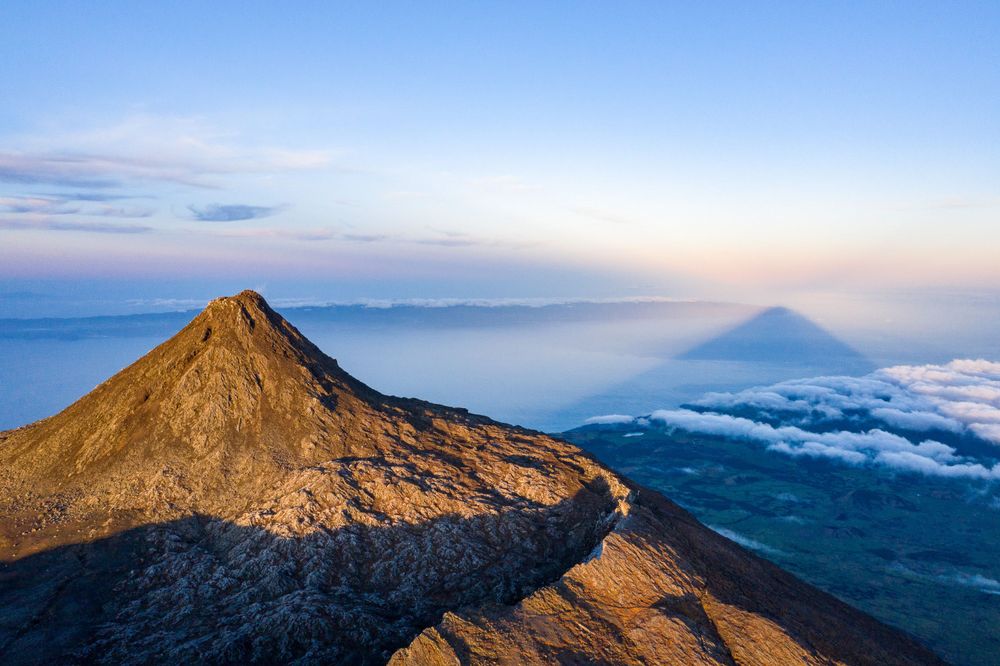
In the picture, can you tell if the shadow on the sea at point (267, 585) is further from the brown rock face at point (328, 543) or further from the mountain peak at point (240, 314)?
the mountain peak at point (240, 314)

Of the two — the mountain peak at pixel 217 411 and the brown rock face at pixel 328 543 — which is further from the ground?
the mountain peak at pixel 217 411

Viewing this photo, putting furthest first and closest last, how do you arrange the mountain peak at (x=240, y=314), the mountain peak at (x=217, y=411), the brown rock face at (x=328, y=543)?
the mountain peak at (x=240, y=314) → the mountain peak at (x=217, y=411) → the brown rock face at (x=328, y=543)

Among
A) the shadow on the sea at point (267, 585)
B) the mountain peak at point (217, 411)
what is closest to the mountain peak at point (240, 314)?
the mountain peak at point (217, 411)

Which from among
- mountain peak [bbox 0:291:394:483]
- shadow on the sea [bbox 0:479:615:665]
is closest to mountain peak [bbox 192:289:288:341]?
mountain peak [bbox 0:291:394:483]

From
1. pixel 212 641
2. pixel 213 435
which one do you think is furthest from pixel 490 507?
pixel 213 435

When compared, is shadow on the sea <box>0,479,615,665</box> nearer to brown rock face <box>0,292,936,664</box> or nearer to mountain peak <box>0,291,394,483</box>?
brown rock face <box>0,292,936,664</box>

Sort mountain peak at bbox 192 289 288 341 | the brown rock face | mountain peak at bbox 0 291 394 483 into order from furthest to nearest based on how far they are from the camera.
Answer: mountain peak at bbox 192 289 288 341 → mountain peak at bbox 0 291 394 483 → the brown rock face

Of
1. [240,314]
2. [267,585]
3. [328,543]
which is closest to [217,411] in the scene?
[240,314]
